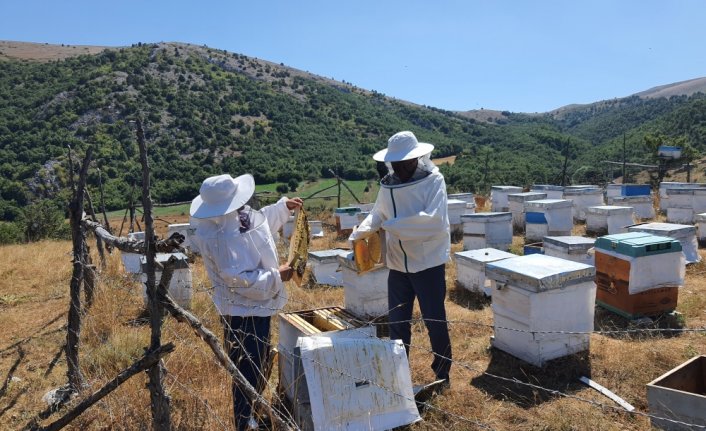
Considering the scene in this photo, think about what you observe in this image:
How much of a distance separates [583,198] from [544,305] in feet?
29.9

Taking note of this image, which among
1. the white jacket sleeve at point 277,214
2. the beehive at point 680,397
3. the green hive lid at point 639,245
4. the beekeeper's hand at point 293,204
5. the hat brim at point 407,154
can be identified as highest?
the hat brim at point 407,154

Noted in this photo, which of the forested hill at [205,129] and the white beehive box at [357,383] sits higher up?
the forested hill at [205,129]

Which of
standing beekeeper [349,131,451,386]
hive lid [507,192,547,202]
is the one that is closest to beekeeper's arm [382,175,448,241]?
standing beekeeper [349,131,451,386]

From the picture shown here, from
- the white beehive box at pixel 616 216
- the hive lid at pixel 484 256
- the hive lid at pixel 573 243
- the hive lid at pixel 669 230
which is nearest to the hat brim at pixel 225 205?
the hive lid at pixel 484 256

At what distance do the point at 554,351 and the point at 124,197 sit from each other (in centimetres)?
3551

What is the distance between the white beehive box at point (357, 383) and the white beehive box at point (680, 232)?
502 cm

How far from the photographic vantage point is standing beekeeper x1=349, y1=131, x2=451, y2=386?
3.64m

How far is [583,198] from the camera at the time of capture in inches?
481

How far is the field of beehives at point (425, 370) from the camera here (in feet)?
11.3

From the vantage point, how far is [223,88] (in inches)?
2874

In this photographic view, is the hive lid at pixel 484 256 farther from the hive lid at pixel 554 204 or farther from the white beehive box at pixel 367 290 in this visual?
the hive lid at pixel 554 204

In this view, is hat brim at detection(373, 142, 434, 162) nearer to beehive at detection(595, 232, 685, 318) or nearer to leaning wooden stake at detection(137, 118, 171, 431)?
leaning wooden stake at detection(137, 118, 171, 431)

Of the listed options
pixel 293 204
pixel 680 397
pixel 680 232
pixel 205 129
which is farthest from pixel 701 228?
pixel 205 129

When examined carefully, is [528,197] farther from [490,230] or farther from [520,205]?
[490,230]
